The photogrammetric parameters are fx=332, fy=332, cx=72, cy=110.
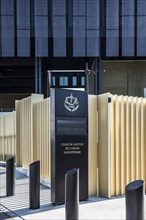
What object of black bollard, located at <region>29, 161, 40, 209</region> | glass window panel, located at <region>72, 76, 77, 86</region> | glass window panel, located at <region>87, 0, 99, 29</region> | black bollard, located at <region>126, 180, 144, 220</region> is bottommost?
black bollard, located at <region>29, 161, 40, 209</region>

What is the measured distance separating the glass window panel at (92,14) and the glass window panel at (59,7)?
201 cm

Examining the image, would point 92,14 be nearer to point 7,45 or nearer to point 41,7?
point 41,7

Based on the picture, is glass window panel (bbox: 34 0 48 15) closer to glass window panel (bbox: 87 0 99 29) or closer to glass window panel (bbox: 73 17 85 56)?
glass window panel (bbox: 73 17 85 56)

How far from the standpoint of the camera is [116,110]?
9109 millimetres

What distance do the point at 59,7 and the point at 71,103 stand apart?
2034 centimetres

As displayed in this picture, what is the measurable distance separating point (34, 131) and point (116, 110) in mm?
5157

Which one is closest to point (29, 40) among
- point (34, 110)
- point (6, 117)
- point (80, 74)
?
point (6, 117)

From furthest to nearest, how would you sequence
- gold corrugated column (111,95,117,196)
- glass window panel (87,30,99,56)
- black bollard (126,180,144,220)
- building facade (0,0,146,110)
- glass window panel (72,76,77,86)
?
glass window panel (72,76,77,86)
glass window panel (87,30,99,56)
building facade (0,0,146,110)
gold corrugated column (111,95,117,196)
black bollard (126,180,144,220)

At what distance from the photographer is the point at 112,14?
27.0 m

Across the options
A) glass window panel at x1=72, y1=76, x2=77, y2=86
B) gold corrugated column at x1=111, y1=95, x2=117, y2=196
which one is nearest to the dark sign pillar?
gold corrugated column at x1=111, y1=95, x2=117, y2=196

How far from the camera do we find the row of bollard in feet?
15.4

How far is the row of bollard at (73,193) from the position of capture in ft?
15.4

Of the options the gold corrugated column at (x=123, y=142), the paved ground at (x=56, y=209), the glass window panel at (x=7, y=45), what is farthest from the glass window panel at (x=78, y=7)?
the paved ground at (x=56, y=209)

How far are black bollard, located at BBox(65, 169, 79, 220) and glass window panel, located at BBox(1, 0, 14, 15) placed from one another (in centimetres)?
2336
